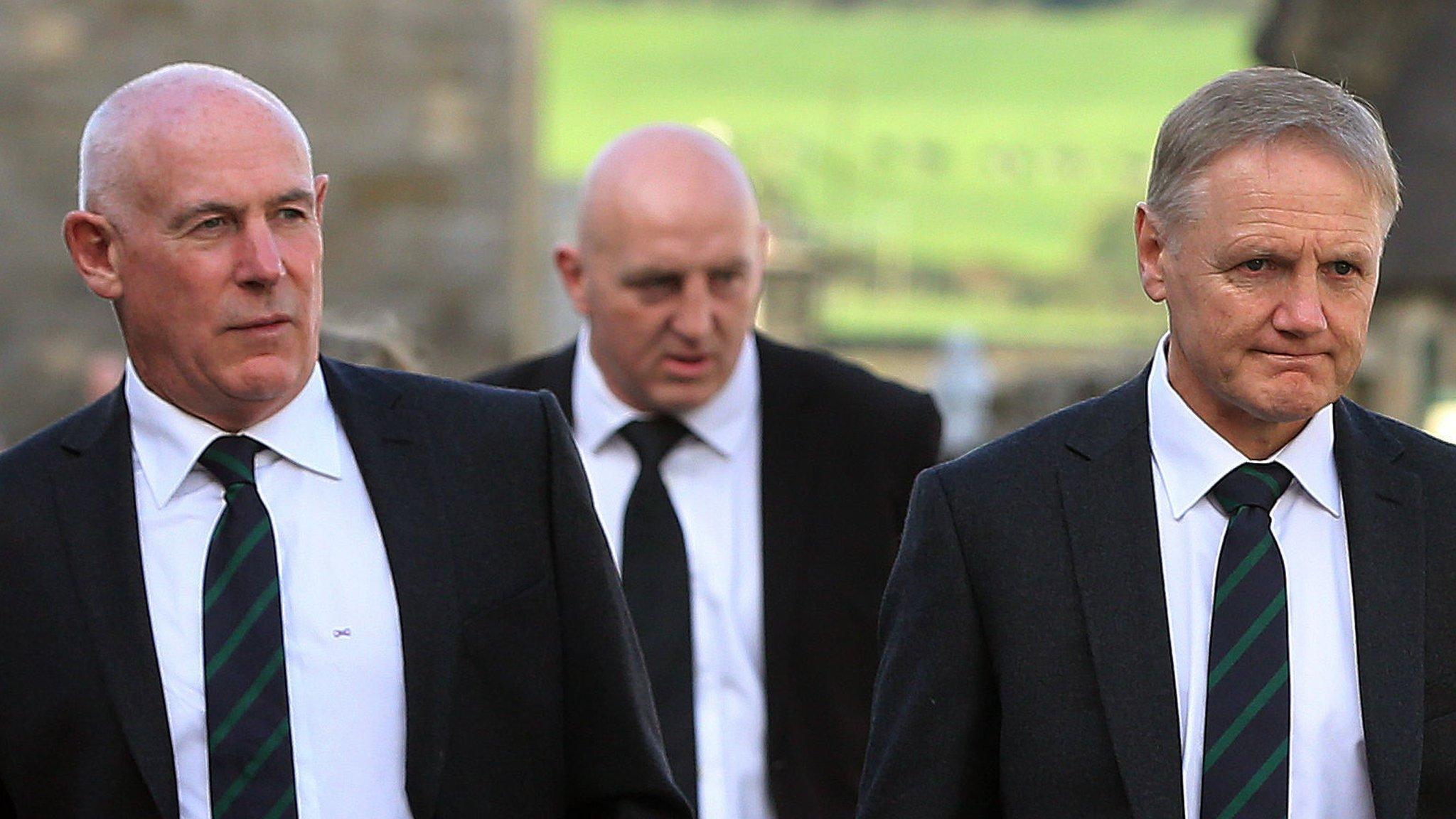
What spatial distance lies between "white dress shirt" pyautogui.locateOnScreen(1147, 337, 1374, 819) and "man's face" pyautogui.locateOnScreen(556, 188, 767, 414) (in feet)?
5.12

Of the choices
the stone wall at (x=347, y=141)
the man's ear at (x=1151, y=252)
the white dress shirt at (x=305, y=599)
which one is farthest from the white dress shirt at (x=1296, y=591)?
the stone wall at (x=347, y=141)

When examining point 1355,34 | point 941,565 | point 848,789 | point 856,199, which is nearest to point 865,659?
point 848,789

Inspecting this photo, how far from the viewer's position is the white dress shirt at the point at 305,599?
2.91 metres

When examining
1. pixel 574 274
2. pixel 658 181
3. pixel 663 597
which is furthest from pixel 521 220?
pixel 663 597

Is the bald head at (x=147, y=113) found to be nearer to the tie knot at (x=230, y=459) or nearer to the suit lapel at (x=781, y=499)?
the tie knot at (x=230, y=459)

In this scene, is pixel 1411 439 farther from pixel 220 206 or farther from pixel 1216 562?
pixel 220 206

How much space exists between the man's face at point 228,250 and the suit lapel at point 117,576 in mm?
156

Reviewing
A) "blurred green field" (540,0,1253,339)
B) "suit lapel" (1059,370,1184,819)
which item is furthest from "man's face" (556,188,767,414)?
"blurred green field" (540,0,1253,339)

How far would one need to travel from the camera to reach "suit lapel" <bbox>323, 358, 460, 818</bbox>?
2.93m

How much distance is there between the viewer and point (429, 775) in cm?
293

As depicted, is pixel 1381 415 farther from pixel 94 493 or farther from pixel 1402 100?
pixel 1402 100

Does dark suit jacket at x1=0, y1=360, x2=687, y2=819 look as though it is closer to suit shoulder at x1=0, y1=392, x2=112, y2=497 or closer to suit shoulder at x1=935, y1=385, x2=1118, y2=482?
suit shoulder at x1=0, y1=392, x2=112, y2=497

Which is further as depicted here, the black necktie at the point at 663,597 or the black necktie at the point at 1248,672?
the black necktie at the point at 663,597

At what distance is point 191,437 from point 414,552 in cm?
32
